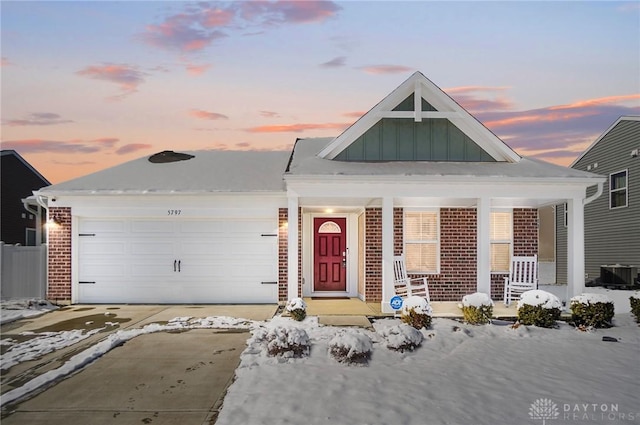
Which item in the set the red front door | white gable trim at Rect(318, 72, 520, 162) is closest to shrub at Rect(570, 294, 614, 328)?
white gable trim at Rect(318, 72, 520, 162)

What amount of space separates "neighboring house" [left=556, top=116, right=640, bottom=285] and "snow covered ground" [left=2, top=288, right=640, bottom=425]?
36.1 ft

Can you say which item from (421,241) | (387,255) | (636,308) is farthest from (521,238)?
(387,255)

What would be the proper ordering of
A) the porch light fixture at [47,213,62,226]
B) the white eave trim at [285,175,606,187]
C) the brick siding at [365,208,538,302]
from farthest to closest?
1. the brick siding at [365,208,538,302]
2. the porch light fixture at [47,213,62,226]
3. the white eave trim at [285,175,606,187]

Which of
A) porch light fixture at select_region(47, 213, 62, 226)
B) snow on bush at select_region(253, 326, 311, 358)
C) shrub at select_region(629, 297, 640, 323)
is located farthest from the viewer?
porch light fixture at select_region(47, 213, 62, 226)

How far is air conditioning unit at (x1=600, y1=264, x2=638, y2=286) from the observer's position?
675 inches

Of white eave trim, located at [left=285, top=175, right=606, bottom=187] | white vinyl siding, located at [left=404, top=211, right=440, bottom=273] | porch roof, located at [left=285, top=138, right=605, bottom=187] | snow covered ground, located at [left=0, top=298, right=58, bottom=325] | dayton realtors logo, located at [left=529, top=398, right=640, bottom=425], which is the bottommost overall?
snow covered ground, located at [left=0, top=298, right=58, bottom=325]

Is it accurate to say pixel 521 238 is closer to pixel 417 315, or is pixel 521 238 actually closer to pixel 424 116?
pixel 424 116

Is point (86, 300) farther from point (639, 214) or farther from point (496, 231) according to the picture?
point (639, 214)

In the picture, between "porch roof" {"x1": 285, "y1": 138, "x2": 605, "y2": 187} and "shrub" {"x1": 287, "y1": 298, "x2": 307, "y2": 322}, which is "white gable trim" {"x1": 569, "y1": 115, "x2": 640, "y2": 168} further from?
"shrub" {"x1": 287, "y1": 298, "x2": 307, "y2": 322}

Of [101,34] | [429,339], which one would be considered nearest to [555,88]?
[429,339]

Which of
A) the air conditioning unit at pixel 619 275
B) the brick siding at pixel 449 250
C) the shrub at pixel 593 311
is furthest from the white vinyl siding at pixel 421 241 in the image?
the air conditioning unit at pixel 619 275

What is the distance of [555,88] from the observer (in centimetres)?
1488

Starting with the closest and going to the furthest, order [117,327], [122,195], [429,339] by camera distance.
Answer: [429,339] → [117,327] → [122,195]

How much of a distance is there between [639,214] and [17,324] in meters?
19.4
